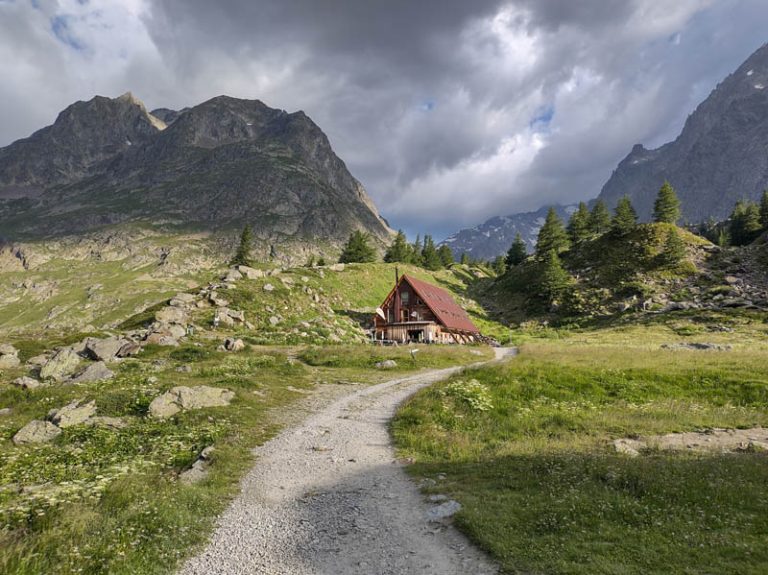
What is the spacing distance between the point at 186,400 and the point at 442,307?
151 ft

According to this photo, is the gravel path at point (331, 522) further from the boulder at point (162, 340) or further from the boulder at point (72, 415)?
the boulder at point (162, 340)

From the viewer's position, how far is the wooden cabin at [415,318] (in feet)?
188

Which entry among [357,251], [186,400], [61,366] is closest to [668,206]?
[357,251]

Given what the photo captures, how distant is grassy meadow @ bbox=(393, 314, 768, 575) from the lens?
707 cm

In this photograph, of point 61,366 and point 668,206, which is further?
point 668,206

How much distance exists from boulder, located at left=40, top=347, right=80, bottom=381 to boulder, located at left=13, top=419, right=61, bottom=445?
504 inches

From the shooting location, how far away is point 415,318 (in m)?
59.0

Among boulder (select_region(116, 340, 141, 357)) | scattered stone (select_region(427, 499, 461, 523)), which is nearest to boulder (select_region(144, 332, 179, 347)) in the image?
boulder (select_region(116, 340, 141, 357))

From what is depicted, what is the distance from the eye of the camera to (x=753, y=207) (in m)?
105

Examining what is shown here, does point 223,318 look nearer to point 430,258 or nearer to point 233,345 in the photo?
point 233,345

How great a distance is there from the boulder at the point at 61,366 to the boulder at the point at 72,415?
1112 centimetres

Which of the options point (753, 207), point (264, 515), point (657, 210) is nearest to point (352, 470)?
point (264, 515)

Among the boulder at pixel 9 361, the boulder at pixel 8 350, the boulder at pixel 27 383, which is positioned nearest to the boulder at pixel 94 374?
the boulder at pixel 27 383

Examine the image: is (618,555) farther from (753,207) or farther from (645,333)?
(753,207)
